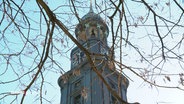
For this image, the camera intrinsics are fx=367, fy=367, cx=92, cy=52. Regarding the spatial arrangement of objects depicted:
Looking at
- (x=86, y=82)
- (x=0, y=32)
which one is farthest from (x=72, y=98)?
(x=0, y=32)

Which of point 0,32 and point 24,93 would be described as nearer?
point 24,93

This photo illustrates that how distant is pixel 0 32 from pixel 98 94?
2149 cm

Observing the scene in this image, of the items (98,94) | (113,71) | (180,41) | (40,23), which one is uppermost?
(98,94)

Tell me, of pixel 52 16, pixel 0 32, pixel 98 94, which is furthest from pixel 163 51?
pixel 98 94

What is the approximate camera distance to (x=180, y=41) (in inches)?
160

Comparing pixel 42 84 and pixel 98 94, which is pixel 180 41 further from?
pixel 98 94

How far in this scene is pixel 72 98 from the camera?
2731 centimetres

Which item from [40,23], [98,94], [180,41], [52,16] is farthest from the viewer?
[98,94]

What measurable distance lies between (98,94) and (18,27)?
21.6 m

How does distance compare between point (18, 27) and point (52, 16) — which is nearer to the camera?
point (52, 16)

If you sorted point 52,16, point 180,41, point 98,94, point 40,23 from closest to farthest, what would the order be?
point 52,16, point 180,41, point 40,23, point 98,94

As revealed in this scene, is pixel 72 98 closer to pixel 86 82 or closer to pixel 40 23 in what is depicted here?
pixel 86 82

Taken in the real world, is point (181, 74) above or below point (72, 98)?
below

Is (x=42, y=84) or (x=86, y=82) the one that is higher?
(x=86, y=82)
